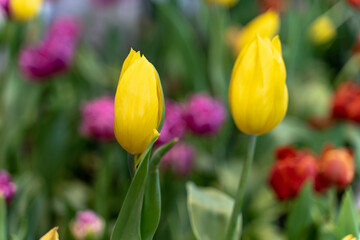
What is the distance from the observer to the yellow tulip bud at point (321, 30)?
977 mm

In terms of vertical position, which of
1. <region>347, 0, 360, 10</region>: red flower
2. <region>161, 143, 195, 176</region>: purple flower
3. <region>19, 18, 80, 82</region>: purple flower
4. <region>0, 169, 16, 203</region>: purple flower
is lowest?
<region>161, 143, 195, 176</region>: purple flower

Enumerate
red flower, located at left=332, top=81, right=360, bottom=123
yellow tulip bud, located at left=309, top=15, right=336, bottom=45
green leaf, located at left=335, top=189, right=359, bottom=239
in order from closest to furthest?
1. green leaf, located at left=335, top=189, right=359, bottom=239
2. red flower, located at left=332, top=81, right=360, bottom=123
3. yellow tulip bud, located at left=309, top=15, right=336, bottom=45

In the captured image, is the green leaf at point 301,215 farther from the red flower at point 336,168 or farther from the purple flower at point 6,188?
the purple flower at point 6,188

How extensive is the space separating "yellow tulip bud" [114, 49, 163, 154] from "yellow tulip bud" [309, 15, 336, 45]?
0.74 m

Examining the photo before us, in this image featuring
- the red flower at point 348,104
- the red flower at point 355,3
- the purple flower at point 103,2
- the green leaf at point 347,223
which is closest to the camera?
the green leaf at point 347,223

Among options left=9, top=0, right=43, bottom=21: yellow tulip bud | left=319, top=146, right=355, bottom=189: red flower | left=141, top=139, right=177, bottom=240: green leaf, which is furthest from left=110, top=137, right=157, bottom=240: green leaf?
left=9, top=0, right=43, bottom=21: yellow tulip bud

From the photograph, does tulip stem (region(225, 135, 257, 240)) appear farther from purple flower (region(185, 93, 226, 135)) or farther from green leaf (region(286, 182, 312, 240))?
purple flower (region(185, 93, 226, 135))

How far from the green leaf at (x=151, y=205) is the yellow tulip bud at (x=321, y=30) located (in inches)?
28.6

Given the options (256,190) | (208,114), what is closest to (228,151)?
(256,190)

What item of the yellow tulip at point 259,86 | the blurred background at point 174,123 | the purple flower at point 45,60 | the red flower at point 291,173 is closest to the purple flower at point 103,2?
the blurred background at point 174,123

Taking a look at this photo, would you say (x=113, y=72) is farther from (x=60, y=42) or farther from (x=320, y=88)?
(x=320, y=88)

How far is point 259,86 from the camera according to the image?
306 mm

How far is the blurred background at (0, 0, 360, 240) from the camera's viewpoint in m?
0.53

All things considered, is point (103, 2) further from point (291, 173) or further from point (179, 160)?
→ point (291, 173)
